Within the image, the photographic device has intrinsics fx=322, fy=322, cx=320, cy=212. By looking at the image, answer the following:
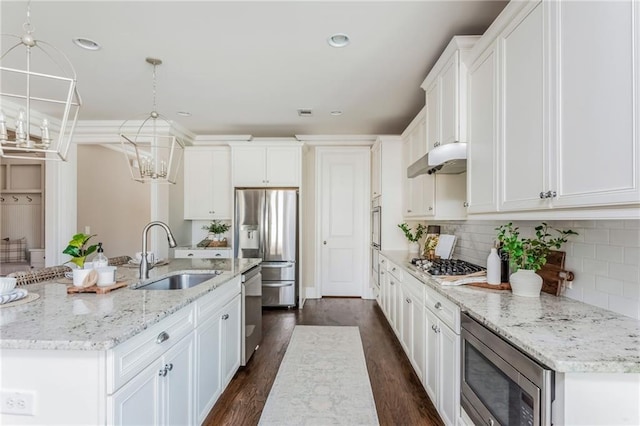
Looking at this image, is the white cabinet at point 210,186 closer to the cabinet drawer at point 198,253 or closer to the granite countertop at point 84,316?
the cabinet drawer at point 198,253

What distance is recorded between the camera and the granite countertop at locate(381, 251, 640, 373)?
948mm

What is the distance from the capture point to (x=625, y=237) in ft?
4.47

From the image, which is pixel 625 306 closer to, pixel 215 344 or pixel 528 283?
Answer: pixel 528 283

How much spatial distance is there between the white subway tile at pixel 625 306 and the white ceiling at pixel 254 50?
1.78 m

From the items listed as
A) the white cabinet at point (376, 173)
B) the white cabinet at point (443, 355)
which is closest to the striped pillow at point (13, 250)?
the white cabinet at point (376, 173)

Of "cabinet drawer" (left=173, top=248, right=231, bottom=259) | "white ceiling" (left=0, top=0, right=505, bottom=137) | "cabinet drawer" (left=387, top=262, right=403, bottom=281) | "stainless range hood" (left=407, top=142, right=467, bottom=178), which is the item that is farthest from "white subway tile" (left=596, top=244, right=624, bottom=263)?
"cabinet drawer" (left=173, top=248, right=231, bottom=259)

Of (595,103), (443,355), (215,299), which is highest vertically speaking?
(595,103)

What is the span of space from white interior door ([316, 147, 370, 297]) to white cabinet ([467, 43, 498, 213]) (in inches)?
121

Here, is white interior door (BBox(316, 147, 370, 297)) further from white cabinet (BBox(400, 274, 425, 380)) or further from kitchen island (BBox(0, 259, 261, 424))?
kitchen island (BBox(0, 259, 261, 424))

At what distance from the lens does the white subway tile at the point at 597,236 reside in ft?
4.78

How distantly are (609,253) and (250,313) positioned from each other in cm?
252

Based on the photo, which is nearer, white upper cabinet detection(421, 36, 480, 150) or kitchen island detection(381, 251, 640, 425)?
kitchen island detection(381, 251, 640, 425)

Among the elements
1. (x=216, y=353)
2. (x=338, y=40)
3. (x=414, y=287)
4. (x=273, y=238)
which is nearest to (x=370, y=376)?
(x=414, y=287)

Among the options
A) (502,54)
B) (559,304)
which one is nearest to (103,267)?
(559,304)
